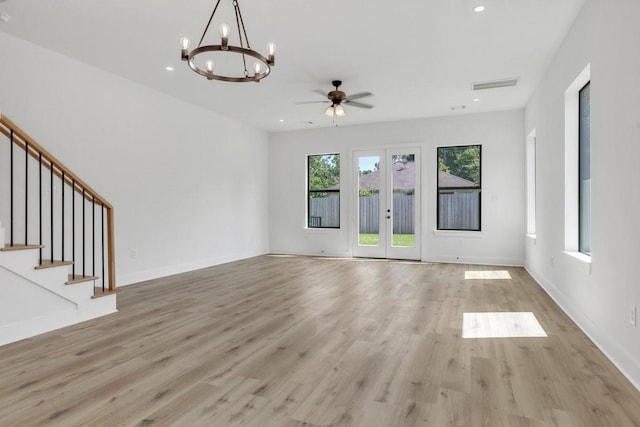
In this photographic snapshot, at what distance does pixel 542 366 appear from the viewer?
8.55 feet

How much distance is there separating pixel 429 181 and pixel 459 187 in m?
0.60

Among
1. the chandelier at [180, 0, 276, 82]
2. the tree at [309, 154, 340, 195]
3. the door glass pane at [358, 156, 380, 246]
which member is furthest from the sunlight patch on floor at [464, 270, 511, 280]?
the chandelier at [180, 0, 276, 82]

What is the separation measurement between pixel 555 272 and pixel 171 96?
616 centimetres

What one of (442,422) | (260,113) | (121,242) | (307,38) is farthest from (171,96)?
(442,422)

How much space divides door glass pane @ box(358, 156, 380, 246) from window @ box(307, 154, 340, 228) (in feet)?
1.85

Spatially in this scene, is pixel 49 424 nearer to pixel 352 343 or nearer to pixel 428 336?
pixel 352 343

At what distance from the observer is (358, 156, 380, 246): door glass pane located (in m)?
8.20

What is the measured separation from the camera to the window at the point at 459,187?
24.6ft

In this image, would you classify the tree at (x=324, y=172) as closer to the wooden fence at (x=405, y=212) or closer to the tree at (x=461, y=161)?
the wooden fence at (x=405, y=212)

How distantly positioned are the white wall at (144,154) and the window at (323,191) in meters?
1.38

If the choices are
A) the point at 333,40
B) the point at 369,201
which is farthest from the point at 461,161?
the point at 333,40

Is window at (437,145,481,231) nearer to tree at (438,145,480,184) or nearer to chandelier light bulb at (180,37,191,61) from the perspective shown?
tree at (438,145,480,184)

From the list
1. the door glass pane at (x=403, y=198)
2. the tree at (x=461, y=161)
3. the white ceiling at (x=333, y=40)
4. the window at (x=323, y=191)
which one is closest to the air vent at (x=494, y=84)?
the white ceiling at (x=333, y=40)

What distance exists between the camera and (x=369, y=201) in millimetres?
8289
